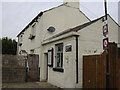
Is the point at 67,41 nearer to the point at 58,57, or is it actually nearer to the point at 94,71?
the point at 58,57

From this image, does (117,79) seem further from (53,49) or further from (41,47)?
(41,47)

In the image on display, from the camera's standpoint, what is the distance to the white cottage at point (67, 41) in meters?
9.23

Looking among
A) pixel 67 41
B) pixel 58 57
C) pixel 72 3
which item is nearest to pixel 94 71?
pixel 67 41

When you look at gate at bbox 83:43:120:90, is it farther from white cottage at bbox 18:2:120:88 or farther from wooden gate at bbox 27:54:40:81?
wooden gate at bbox 27:54:40:81

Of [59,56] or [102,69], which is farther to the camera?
[59,56]

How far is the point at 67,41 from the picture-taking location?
10.1 meters

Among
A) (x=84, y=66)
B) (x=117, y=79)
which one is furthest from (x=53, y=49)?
(x=117, y=79)

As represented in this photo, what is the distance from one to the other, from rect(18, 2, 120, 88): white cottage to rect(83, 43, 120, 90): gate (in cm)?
80

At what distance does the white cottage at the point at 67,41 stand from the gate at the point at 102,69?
2.62 ft

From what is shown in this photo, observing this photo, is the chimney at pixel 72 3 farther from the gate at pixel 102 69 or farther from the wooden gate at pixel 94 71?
the gate at pixel 102 69

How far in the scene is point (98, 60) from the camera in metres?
7.95

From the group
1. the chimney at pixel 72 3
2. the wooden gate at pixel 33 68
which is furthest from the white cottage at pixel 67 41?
the wooden gate at pixel 33 68

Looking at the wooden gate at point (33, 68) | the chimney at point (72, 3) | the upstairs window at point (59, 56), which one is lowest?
the wooden gate at point (33, 68)

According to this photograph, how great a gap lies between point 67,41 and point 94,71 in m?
2.75
